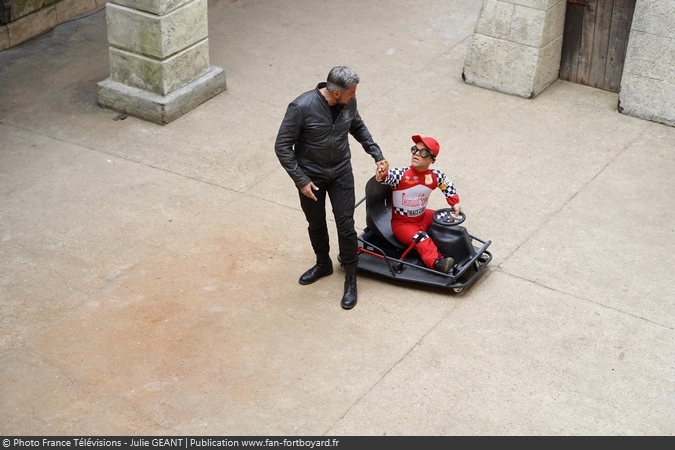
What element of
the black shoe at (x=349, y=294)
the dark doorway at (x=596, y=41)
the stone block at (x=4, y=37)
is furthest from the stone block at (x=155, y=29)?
the dark doorway at (x=596, y=41)

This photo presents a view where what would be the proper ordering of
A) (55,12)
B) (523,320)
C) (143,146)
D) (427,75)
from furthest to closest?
1. (55,12)
2. (427,75)
3. (143,146)
4. (523,320)

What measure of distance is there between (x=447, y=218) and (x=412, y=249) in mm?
393

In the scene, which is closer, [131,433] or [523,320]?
[131,433]

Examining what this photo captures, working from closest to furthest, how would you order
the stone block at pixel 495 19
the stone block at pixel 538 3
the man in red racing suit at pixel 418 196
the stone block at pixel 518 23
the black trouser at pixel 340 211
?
the black trouser at pixel 340 211
the man in red racing suit at pixel 418 196
the stone block at pixel 538 3
the stone block at pixel 518 23
the stone block at pixel 495 19

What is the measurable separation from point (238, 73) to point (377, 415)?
5.53m

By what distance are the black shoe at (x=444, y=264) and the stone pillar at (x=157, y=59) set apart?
3.78m

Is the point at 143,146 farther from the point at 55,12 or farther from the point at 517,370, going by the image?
the point at 517,370

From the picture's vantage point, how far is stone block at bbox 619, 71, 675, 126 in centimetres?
955

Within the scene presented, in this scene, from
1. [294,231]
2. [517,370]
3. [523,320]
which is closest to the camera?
[517,370]

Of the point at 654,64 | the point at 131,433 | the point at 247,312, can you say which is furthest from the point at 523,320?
the point at 654,64

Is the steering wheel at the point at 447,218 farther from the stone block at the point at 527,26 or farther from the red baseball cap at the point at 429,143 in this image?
the stone block at the point at 527,26

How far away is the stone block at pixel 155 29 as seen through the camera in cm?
945

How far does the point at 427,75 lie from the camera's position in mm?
10609

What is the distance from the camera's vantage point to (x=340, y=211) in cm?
685
